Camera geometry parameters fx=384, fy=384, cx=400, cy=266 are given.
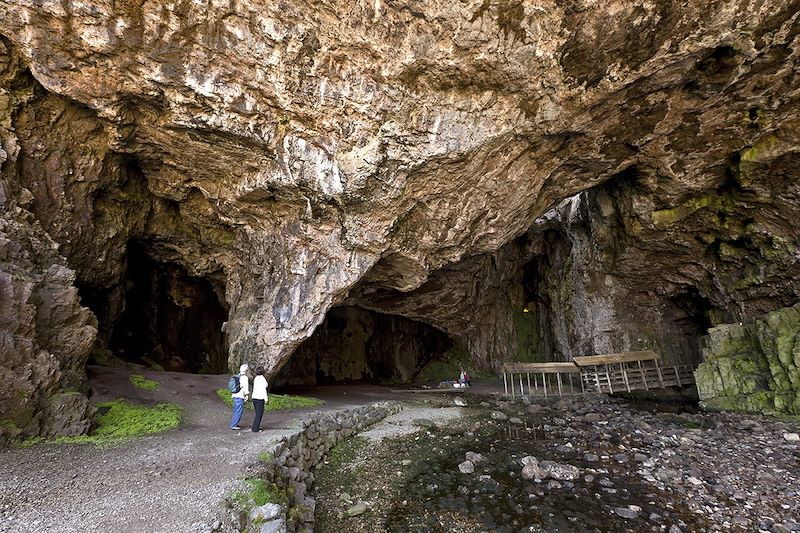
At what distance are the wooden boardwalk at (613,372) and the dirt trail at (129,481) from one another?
48.1ft

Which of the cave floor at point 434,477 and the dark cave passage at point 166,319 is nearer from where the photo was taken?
the cave floor at point 434,477

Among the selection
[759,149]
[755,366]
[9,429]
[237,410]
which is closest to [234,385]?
[237,410]

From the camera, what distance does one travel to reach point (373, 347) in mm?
29844

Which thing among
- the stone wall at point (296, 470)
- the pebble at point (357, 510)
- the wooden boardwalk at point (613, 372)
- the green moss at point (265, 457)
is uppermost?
the wooden boardwalk at point (613, 372)

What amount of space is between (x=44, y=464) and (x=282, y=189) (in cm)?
934

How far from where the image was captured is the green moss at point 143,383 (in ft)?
40.3

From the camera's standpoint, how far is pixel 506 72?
35.3 ft

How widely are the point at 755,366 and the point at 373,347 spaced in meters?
21.9

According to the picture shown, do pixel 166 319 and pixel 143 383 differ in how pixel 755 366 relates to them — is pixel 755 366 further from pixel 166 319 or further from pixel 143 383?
pixel 166 319

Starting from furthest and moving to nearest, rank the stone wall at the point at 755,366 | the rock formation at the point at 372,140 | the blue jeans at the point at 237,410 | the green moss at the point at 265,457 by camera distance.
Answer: the stone wall at the point at 755,366
the blue jeans at the point at 237,410
the rock formation at the point at 372,140
the green moss at the point at 265,457

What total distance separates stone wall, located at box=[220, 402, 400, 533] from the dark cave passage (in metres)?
12.0

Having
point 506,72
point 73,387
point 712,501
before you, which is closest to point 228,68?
point 506,72

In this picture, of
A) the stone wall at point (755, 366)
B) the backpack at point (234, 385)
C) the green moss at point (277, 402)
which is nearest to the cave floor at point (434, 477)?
the green moss at point (277, 402)

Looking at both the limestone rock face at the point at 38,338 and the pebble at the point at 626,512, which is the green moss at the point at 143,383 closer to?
the limestone rock face at the point at 38,338
